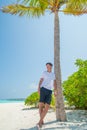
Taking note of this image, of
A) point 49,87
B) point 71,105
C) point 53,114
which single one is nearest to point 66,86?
point 71,105

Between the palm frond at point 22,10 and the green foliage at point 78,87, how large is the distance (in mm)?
2962

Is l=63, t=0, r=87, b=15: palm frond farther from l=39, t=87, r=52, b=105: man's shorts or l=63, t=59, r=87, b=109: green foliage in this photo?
l=39, t=87, r=52, b=105: man's shorts

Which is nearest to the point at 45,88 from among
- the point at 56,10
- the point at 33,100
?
the point at 56,10

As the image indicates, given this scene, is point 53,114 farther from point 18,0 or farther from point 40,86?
point 18,0

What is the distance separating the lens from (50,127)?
10344 mm

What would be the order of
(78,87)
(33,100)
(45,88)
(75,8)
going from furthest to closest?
(33,100) < (78,87) < (75,8) < (45,88)

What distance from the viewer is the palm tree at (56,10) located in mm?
11930

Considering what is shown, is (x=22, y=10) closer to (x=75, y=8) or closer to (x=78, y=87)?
(x=75, y=8)

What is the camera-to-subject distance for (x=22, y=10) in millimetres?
13102

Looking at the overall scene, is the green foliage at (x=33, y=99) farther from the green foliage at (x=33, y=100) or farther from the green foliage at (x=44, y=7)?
the green foliage at (x=44, y=7)

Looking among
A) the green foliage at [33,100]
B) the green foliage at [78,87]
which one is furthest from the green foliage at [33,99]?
the green foliage at [78,87]

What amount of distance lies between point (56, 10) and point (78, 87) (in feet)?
12.6

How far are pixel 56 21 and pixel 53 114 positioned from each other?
3676mm

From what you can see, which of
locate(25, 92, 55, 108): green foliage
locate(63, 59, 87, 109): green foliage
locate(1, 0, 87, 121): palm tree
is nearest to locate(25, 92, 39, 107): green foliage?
locate(25, 92, 55, 108): green foliage
